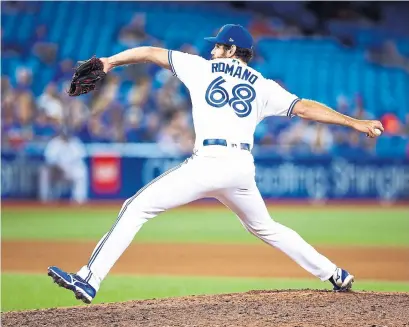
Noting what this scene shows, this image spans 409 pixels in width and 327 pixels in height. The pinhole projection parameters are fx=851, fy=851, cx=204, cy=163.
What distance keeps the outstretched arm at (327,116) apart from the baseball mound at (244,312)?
1283mm

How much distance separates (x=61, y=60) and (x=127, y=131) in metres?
4.06

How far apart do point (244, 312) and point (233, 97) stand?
151cm

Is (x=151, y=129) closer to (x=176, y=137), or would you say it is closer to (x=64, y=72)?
(x=176, y=137)

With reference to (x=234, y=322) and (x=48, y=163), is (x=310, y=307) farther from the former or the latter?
(x=48, y=163)

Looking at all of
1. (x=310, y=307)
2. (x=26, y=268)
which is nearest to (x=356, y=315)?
(x=310, y=307)

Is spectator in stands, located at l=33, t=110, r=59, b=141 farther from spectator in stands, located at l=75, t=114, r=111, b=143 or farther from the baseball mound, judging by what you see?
the baseball mound

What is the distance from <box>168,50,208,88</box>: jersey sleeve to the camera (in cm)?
602

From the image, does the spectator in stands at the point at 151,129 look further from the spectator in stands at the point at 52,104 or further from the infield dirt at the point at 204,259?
the infield dirt at the point at 204,259

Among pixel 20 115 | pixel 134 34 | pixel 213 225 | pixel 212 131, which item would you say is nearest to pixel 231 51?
pixel 212 131

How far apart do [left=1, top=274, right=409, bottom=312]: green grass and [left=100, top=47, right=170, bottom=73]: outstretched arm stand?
2.40 m

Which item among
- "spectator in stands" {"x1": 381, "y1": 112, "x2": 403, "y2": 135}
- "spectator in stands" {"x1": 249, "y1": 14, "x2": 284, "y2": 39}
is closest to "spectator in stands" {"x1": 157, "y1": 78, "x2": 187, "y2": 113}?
"spectator in stands" {"x1": 249, "y1": 14, "x2": 284, "y2": 39}

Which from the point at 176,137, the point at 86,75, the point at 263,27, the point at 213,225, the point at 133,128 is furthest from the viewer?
the point at 263,27

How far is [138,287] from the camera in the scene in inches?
331

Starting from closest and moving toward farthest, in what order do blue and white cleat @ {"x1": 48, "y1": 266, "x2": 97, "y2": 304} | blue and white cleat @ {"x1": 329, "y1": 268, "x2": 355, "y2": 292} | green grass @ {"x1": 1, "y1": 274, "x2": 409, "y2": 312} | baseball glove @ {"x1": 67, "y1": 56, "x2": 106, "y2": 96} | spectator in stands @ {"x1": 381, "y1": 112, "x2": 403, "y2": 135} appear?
blue and white cleat @ {"x1": 48, "y1": 266, "x2": 97, "y2": 304} → baseball glove @ {"x1": 67, "y1": 56, "x2": 106, "y2": 96} → blue and white cleat @ {"x1": 329, "y1": 268, "x2": 355, "y2": 292} → green grass @ {"x1": 1, "y1": 274, "x2": 409, "y2": 312} → spectator in stands @ {"x1": 381, "y1": 112, "x2": 403, "y2": 135}
